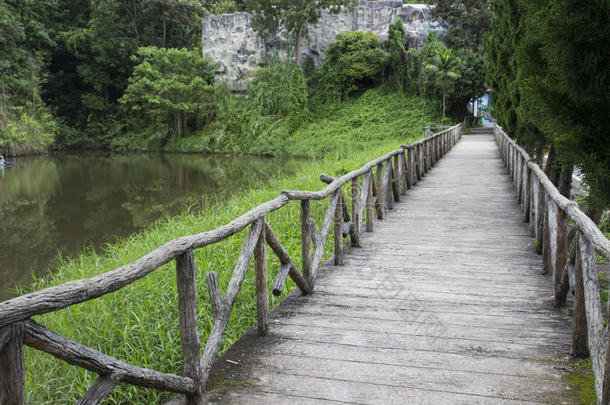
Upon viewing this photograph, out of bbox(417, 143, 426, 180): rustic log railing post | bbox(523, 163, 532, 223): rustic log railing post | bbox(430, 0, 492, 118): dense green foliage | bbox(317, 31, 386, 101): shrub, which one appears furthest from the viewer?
bbox(317, 31, 386, 101): shrub

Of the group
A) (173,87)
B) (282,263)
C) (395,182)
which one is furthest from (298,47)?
(282,263)

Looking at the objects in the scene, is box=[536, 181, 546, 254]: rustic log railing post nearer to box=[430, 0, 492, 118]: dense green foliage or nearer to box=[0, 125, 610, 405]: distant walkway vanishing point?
box=[0, 125, 610, 405]: distant walkway vanishing point

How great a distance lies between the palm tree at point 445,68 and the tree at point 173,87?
53.5 feet

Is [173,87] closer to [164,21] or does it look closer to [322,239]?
[164,21]

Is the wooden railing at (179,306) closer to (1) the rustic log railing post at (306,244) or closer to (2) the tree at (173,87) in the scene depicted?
(1) the rustic log railing post at (306,244)

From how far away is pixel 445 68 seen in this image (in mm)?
31641

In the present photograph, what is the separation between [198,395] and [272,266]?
3.56 meters

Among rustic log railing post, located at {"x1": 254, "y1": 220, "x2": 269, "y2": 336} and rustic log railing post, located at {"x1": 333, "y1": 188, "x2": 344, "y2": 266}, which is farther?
rustic log railing post, located at {"x1": 333, "y1": 188, "x2": 344, "y2": 266}

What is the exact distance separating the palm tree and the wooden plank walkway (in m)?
26.8

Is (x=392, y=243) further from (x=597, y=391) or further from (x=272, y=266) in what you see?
(x=597, y=391)

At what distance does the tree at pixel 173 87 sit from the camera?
35812mm

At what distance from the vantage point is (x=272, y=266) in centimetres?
633

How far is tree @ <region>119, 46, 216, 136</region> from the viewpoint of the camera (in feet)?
117

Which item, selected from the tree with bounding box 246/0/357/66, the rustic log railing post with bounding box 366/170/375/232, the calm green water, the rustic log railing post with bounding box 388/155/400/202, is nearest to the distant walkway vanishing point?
the rustic log railing post with bounding box 366/170/375/232
